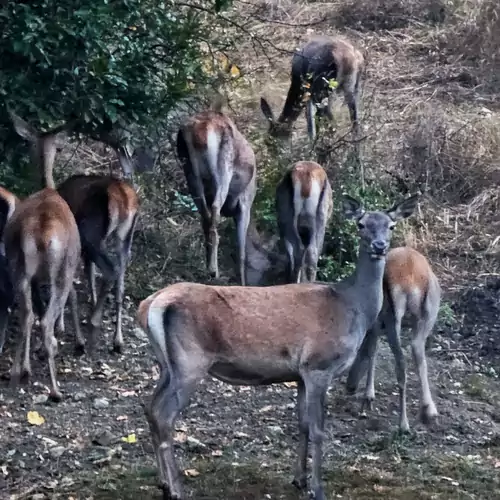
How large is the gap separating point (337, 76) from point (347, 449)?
22.8 ft

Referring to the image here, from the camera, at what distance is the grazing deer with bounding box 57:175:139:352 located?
9.73m

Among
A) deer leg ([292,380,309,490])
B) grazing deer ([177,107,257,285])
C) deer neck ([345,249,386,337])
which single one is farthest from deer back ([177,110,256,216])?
deer leg ([292,380,309,490])

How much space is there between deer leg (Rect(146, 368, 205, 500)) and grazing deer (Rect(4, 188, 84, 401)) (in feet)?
5.78

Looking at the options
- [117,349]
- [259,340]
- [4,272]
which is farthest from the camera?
[117,349]

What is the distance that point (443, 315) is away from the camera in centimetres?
1064

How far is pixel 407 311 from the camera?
8.45 m

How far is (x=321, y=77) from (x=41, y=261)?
6328 millimetres

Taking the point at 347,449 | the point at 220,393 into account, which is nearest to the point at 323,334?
the point at 347,449

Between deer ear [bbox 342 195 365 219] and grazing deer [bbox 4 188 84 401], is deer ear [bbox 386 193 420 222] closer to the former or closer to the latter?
deer ear [bbox 342 195 365 219]

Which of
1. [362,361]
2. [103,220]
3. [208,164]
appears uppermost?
[208,164]

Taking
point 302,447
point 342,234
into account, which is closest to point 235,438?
point 302,447

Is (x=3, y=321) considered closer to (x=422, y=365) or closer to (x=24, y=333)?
(x=24, y=333)

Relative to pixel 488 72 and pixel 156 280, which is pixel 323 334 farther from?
pixel 488 72

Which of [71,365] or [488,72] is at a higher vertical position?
[488,72]
